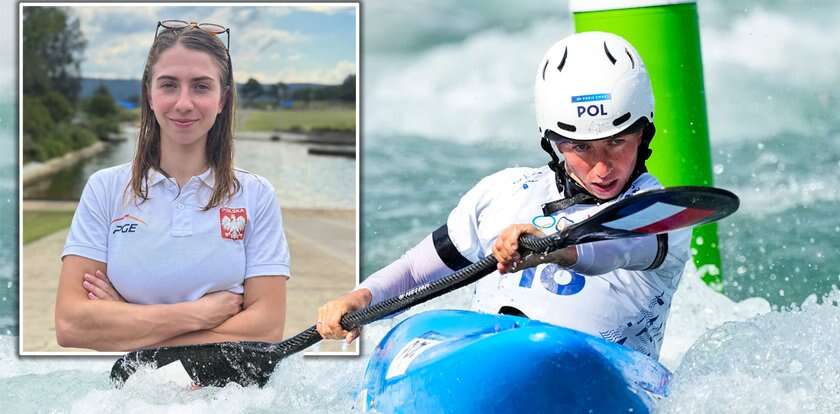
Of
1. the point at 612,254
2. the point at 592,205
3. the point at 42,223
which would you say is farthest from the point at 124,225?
the point at 612,254

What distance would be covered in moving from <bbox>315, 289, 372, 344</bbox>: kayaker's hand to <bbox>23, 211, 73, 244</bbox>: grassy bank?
6.14ft

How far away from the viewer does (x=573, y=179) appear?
3.13 m

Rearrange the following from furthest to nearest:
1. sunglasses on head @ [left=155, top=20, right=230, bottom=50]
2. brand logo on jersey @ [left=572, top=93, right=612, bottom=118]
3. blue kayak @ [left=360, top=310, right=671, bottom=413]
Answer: sunglasses on head @ [left=155, top=20, right=230, bottom=50]
brand logo on jersey @ [left=572, top=93, right=612, bottom=118]
blue kayak @ [left=360, top=310, right=671, bottom=413]

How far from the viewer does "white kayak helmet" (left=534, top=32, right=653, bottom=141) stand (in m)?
2.99

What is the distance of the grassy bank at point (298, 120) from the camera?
4.80m

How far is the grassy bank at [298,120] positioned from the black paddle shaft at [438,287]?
1276mm

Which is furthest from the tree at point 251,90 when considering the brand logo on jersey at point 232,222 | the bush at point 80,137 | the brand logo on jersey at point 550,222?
the brand logo on jersey at point 550,222

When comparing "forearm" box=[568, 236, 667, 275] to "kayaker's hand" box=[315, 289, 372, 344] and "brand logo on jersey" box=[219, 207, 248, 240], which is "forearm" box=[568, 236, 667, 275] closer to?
"kayaker's hand" box=[315, 289, 372, 344]

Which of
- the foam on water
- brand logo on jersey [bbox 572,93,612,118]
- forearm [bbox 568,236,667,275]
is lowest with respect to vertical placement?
the foam on water

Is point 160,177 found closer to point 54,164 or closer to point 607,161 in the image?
point 54,164

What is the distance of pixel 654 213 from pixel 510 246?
1.03 feet

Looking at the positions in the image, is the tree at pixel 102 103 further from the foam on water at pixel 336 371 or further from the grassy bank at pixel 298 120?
the foam on water at pixel 336 371

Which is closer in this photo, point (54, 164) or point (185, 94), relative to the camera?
point (185, 94)

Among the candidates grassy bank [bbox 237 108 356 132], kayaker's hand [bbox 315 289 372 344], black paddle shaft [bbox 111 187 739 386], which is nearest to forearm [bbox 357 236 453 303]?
kayaker's hand [bbox 315 289 372 344]
